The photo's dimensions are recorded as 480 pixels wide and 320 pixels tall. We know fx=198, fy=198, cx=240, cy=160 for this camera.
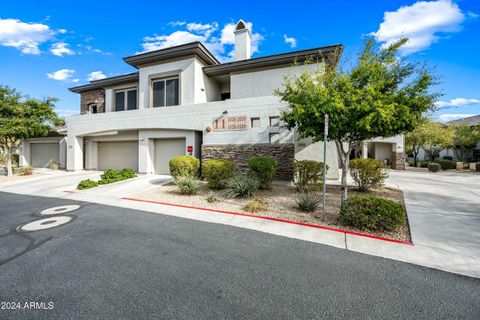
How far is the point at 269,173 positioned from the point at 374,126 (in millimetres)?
4399

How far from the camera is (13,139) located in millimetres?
13781

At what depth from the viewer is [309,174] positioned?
30.0 feet

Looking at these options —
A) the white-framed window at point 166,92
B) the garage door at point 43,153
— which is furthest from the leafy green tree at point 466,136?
the garage door at point 43,153

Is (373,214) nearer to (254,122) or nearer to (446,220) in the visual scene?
(446,220)

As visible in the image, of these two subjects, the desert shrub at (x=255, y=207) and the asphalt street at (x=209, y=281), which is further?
the desert shrub at (x=255, y=207)

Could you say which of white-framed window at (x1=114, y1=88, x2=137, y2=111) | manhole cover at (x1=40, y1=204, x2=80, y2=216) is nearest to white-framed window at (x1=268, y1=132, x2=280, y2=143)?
manhole cover at (x1=40, y1=204, x2=80, y2=216)

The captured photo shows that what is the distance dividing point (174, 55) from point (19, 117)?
11.4 metres

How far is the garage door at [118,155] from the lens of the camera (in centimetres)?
1566

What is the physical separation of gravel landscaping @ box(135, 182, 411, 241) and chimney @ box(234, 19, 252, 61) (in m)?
10.7

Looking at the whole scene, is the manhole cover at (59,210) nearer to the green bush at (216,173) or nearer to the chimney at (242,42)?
the green bush at (216,173)

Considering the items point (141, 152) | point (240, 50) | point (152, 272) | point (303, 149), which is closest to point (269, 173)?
point (303, 149)

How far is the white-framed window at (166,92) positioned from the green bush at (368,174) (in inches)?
475

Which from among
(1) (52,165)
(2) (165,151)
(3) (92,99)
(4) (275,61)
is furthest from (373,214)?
(1) (52,165)

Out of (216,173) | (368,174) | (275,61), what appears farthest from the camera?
(275,61)
